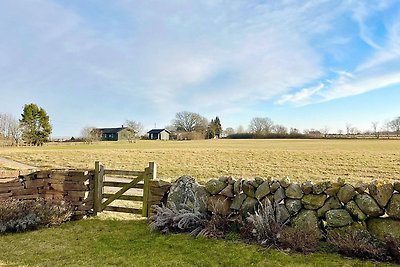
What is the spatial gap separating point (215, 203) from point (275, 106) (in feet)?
106

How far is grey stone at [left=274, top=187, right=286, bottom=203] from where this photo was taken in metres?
5.92

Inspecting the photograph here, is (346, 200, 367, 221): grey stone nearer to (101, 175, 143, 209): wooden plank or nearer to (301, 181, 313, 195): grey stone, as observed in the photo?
(301, 181, 313, 195): grey stone

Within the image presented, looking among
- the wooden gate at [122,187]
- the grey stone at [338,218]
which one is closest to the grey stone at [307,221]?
the grey stone at [338,218]

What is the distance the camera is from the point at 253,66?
17094 millimetres

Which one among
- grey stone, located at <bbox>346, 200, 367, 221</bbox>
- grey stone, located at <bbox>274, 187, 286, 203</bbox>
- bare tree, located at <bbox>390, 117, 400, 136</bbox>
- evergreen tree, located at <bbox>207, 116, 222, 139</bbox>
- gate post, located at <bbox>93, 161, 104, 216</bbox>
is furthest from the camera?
evergreen tree, located at <bbox>207, 116, 222, 139</bbox>

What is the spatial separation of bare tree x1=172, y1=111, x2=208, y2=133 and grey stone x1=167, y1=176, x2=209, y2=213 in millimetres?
80650

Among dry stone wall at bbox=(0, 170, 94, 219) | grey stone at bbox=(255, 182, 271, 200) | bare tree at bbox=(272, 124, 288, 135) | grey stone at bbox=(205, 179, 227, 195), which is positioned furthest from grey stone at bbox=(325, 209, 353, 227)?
bare tree at bbox=(272, 124, 288, 135)

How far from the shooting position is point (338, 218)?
5363mm

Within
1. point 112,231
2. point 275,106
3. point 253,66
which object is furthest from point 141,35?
point 275,106

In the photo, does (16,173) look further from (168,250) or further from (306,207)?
(306,207)

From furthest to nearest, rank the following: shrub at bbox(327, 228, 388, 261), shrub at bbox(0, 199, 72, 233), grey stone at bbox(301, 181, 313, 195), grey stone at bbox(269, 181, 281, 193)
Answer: shrub at bbox(0, 199, 72, 233) < grey stone at bbox(269, 181, 281, 193) < grey stone at bbox(301, 181, 313, 195) < shrub at bbox(327, 228, 388, 261)

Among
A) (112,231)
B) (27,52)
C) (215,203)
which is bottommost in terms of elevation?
(112,231)

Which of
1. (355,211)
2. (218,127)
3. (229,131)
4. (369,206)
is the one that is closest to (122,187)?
(355,211)

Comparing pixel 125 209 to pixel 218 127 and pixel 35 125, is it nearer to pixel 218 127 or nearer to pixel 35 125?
pixel 35 125
